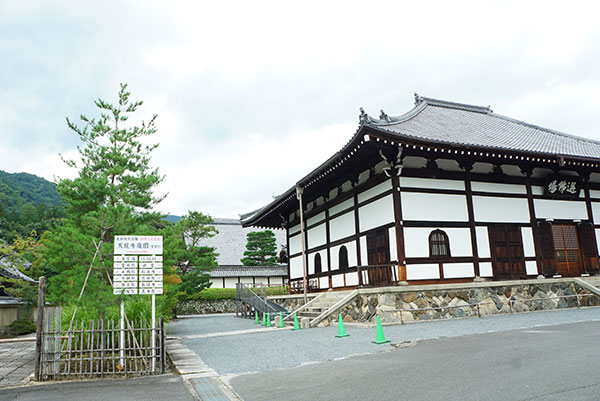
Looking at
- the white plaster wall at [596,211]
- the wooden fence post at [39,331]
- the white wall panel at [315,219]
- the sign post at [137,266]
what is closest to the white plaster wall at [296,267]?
the white wall panel at [315,219]

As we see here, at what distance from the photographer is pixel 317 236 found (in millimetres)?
19312

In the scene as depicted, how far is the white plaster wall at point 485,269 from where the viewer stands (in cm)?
1398

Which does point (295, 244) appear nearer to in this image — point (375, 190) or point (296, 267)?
point (296, 267)

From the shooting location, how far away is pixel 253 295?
20438 mm

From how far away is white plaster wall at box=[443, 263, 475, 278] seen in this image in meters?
13.6

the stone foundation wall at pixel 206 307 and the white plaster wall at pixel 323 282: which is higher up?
the white plaster wall at pixel 323 282

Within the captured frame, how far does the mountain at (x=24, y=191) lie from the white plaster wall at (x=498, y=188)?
56.2 meters

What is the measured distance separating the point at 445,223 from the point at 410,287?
97.3 inches

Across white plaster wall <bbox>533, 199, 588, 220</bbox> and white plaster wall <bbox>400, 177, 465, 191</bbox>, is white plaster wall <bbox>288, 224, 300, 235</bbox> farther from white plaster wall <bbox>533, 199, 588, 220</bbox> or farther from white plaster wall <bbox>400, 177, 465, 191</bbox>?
white plaster wall <bbox>533, 199, 588, 220</bbox>

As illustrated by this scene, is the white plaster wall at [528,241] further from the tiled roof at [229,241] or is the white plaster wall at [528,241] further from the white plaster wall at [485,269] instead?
the tiled roof at [229,241]

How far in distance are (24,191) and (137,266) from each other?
225 feet

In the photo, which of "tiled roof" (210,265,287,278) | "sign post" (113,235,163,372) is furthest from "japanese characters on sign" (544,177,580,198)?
"tiled roof" (210,265,287,278)

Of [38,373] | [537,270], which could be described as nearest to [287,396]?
[38,373]

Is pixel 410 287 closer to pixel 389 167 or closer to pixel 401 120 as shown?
pixel 389 167
